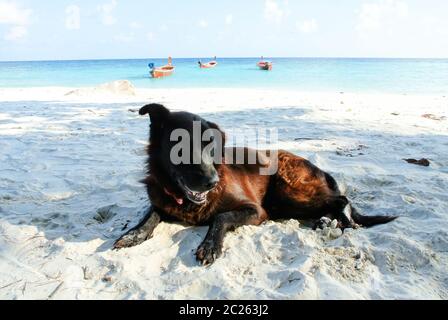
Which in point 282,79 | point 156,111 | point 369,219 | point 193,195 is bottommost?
point 282,79

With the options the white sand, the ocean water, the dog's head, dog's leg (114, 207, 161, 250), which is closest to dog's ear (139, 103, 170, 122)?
the dog's head

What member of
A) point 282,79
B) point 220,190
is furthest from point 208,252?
point 282,79

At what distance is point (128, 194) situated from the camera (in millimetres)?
4641

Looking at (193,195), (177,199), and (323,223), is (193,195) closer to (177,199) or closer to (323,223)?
(177,199)

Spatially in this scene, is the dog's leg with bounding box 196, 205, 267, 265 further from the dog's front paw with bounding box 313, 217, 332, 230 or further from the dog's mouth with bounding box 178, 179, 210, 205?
the dog's front paw with bounding box 313, 217, 332, 230

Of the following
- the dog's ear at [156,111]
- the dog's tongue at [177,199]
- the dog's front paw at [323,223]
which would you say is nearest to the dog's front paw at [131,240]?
the dog's tongue at [177,199]

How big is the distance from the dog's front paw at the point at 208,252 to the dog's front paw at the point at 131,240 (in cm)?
57

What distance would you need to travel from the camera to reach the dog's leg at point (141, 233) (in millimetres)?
3259

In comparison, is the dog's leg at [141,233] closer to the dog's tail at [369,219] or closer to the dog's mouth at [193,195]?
the dog's mouth at [193,195]

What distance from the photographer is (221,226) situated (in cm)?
336

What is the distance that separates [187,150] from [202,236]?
0.77m

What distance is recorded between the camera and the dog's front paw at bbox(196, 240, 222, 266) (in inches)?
117

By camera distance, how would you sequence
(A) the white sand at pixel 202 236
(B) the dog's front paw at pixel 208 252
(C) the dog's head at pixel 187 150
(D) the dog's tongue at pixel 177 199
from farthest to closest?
(D) the dog's tongue at pixel 177 199 < (C) the dog's head at pixel 187 150 < (B) the dog's front paw at pixel 208 252 < (A) the white sand at pixel 202 236
